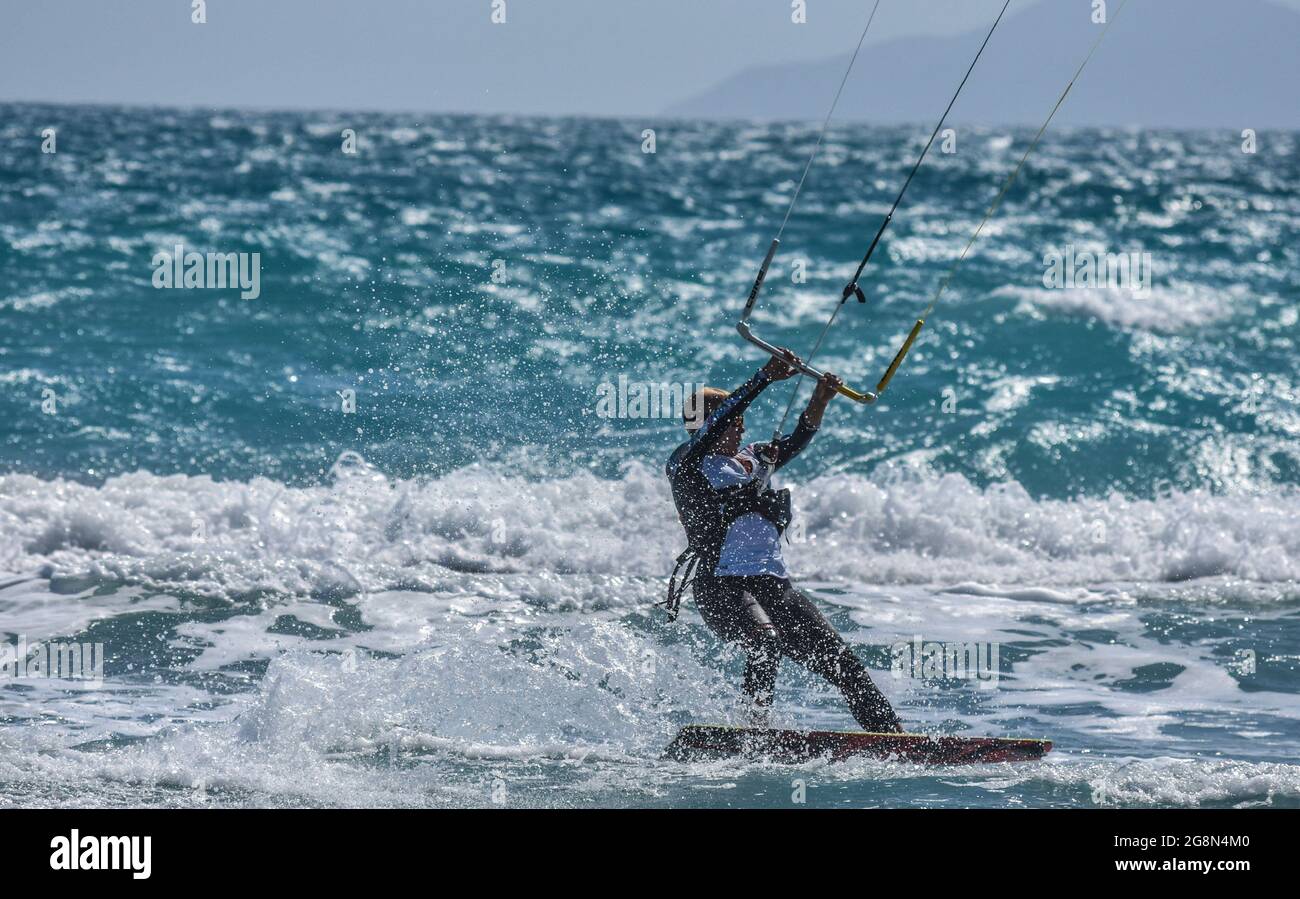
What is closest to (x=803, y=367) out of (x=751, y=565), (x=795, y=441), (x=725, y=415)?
(x=795, y=441)

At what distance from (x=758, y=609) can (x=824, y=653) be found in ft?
1.37

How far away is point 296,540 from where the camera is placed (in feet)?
39.8

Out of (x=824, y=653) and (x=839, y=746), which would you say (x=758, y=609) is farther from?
(x=839, y=746)

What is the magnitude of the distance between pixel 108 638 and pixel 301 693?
278 centimetres

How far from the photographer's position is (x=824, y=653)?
25.2 ft

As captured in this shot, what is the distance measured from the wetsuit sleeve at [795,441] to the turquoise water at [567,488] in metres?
1.57

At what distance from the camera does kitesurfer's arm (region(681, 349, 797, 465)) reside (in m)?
7.40

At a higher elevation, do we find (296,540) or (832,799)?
(296,540)

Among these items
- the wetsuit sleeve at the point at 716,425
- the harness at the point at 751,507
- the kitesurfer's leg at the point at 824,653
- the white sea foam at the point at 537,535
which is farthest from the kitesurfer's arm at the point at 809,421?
the white sea foam at the point at 537,535

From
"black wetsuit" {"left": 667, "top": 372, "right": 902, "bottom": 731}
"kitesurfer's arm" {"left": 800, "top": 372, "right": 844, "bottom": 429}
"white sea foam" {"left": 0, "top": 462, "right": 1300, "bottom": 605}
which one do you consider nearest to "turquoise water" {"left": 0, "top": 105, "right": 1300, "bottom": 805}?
"white sea foam" {"left": 0, "top": 462, "right": 1300, "bottom": 605}

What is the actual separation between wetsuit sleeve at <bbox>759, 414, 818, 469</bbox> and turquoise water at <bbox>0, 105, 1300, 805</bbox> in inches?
61.9

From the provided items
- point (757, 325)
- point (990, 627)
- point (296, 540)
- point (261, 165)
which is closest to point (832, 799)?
point (990, 627)

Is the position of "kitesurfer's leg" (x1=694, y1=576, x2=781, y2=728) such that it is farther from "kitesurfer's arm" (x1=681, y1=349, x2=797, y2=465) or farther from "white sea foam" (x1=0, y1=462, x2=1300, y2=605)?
"white sea foam" (x1=0, y1=462, x2=1300, y2=605)
